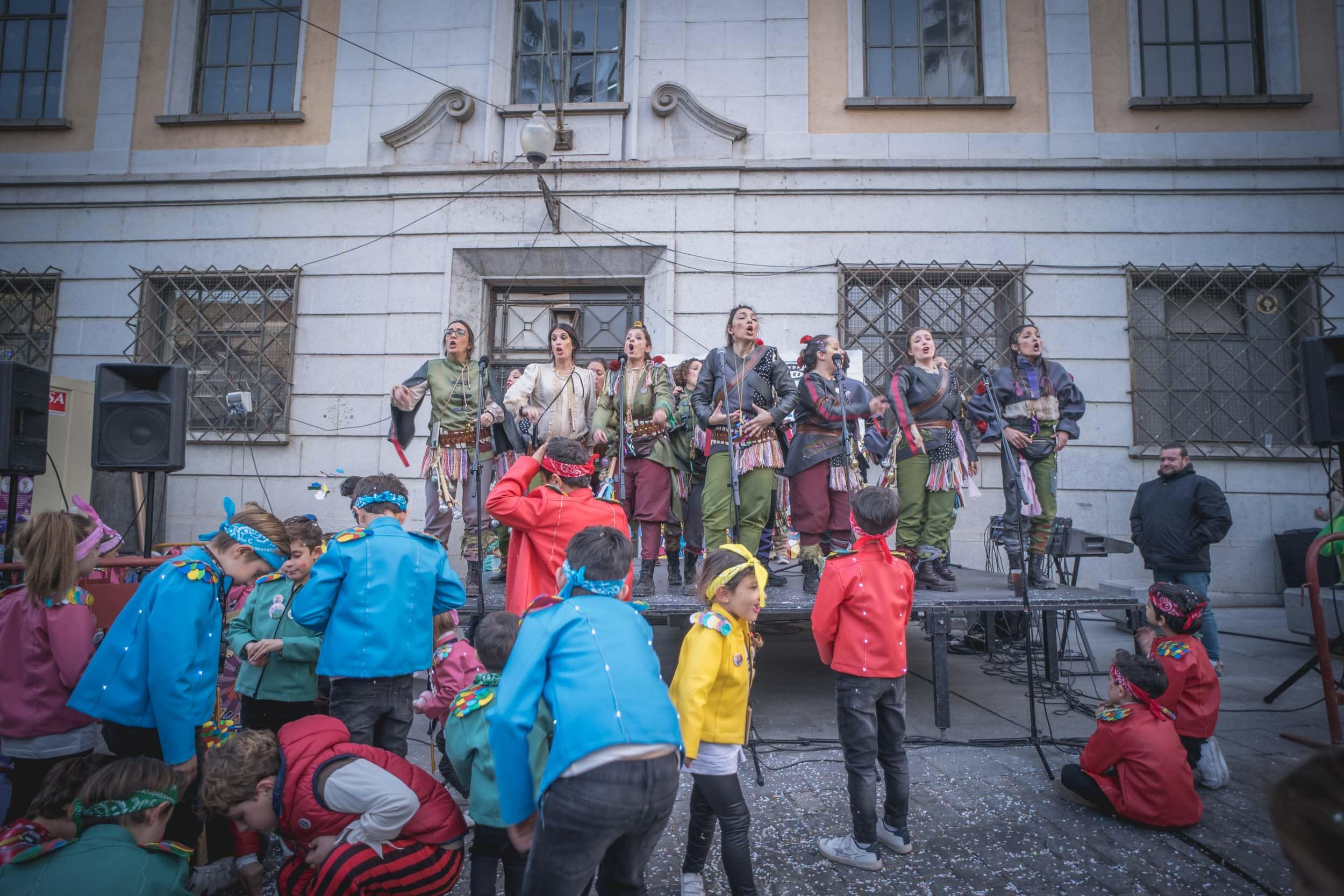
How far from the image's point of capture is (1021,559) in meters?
4.29

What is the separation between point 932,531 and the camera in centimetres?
535

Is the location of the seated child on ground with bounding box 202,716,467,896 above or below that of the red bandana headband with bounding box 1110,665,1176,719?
below

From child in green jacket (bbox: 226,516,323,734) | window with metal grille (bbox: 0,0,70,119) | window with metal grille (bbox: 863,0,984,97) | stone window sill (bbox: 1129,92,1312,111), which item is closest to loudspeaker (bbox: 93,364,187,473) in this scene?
child in green jacket (bbox: 226,516,323,734)

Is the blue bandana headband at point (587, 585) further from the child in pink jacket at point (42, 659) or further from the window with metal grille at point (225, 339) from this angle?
the window with metal grille at point (225, 339)

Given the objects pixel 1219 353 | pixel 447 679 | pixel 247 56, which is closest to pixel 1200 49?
pixel 1219 353

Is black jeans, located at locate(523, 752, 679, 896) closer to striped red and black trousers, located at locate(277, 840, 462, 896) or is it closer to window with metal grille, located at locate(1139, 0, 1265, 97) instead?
striped red and black trousers, located at locate(277, 840, 462, 896)

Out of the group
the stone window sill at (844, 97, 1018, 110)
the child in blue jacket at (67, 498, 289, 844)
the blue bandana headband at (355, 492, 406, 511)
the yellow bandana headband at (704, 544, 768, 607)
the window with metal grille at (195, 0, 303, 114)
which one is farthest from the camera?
the window with metal grille at (195, 0, 303, 114)

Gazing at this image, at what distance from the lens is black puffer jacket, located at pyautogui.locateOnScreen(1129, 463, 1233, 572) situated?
570cm

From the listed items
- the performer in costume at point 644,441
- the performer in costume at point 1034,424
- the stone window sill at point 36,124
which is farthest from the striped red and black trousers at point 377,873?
the stone window sill at point 36,124

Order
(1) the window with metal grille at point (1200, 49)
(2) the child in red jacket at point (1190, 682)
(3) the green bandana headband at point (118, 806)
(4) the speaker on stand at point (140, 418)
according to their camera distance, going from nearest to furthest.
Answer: (3) the green bandana headband at point (118, 806), (2) the child in red jacket at point (1190, 682), (4) the speaker on stand at point (140, 418), (1) the window with metal grille at point (1200, 49)

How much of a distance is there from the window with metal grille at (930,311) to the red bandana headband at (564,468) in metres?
5.42

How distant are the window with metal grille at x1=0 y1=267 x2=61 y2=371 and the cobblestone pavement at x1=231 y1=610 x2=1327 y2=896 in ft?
28.5

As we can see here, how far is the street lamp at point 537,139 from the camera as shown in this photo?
7.88m

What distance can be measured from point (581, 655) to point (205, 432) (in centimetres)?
878
